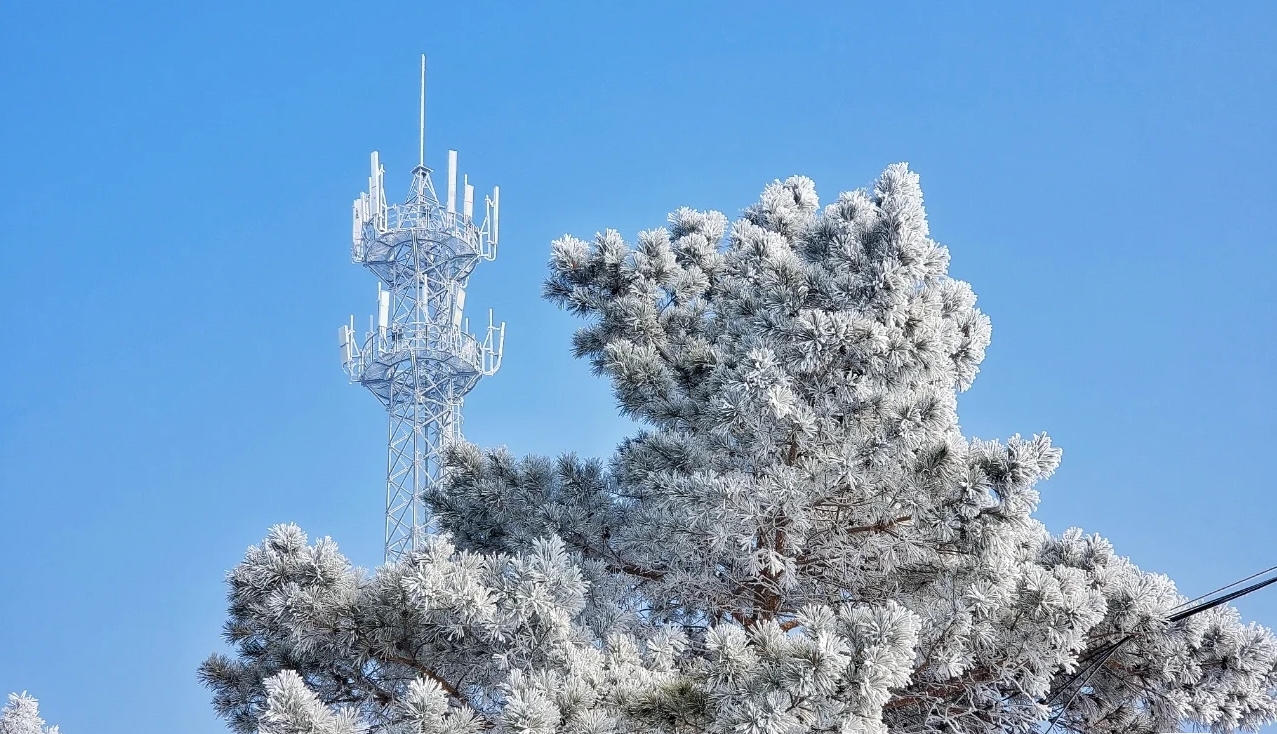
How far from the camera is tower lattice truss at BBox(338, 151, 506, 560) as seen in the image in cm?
1739

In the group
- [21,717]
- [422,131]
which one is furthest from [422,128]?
[21,717]

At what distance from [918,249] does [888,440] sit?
1.07 meters

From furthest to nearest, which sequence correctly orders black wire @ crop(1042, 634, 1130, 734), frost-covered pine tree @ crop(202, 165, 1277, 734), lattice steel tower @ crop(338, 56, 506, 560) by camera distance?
lattice steel tower @ crop(338, 56, 506, 560) → black wire @ crop(1042, 634, 1130, 734) → frost-covered pine tree @ crop(202, 165, 1277, 734)

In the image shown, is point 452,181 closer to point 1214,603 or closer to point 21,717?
point 21,717

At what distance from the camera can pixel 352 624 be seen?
20.5 ft

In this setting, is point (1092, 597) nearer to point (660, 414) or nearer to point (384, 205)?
point (660, 414)

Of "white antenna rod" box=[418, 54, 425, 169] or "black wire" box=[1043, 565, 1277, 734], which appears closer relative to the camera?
"black wire" box=[1043, 565, 1277, 734]

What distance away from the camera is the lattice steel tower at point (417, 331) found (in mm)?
17391

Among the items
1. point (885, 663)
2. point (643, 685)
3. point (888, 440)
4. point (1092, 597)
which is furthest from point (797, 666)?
point (1092, 597)

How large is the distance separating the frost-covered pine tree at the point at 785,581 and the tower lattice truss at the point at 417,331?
31.7 ft

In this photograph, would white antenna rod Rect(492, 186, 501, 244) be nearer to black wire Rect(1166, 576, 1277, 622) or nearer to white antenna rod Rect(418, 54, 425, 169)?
white antenna rod Rect(418, 54, 425, 169)

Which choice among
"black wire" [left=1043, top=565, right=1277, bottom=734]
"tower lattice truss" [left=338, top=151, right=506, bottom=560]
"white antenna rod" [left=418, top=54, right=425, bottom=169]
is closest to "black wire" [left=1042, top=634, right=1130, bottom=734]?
"black wire" [left=1043, top=565, right=1277, bottom=734]

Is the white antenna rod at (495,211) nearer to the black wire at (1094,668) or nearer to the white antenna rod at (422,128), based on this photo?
the white antenna rod at (422,128)

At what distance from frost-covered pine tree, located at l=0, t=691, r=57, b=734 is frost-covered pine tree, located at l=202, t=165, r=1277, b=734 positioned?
0.98m
